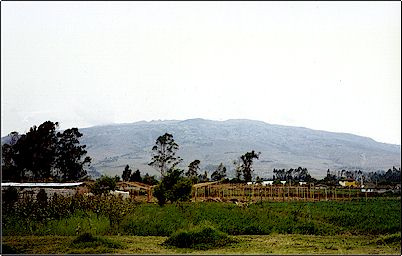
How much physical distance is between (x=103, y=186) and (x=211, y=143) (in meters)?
12.6

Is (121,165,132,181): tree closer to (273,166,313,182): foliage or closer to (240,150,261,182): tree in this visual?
(240,150,261,182): tree

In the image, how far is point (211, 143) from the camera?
25.4 meters

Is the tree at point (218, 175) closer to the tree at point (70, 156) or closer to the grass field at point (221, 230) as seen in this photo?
the tree at point (70, 156)

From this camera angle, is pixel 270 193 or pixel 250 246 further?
pixel 270 193

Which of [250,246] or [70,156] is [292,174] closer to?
[70,156]

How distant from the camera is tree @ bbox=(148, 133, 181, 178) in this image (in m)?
14.5

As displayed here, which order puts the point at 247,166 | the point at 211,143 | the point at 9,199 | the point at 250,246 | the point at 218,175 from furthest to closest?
the point at 211,143 < the point at 218,175 < the point at 247,166 < the point at 9,199 < the point at 250,246

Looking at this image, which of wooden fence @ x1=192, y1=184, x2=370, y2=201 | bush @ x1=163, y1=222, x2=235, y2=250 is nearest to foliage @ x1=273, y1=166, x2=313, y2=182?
wooden fence @ x1=192, y1=184, x2=370, y2=201

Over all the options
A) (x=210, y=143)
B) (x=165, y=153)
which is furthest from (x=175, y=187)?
(x=210, y=143)

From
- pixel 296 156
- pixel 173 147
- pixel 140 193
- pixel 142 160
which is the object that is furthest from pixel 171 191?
pixel 296 156

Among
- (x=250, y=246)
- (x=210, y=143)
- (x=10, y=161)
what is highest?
(x=210, y=143)

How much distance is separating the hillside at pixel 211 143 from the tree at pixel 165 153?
0.36 metres

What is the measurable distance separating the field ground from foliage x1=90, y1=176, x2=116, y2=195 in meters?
4.74

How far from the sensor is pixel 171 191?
1341 cm
